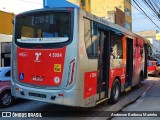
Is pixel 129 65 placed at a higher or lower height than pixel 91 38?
lower

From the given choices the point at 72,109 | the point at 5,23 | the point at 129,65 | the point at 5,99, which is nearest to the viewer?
the point at 72,109

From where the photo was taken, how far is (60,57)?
7582mm

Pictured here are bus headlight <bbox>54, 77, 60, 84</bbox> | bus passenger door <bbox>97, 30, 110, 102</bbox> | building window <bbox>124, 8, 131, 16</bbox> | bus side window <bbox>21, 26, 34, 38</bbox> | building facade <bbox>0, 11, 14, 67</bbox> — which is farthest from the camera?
building window <bbox>124, 8, 131, 16</bbox>

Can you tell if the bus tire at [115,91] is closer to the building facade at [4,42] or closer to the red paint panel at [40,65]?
the red paint panel at [40,65]

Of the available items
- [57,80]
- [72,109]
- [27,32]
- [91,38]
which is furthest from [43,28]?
[72,109]

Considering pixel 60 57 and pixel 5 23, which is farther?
pixel 5 23

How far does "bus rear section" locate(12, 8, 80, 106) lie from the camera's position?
24.5 feet

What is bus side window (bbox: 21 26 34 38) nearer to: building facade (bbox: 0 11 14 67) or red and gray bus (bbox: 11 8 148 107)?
red and gray bus (bbox: 11 8 148 107)

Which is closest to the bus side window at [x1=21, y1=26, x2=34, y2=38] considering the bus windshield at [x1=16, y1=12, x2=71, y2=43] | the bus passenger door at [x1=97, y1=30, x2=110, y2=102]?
the bus windshield at [x1=16, y1=12, x2=71, y2=43]

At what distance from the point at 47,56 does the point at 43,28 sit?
0.88 metres

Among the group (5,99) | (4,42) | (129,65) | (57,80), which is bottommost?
(5,99)

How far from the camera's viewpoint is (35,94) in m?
7.95

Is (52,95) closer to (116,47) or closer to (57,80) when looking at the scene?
(57,80)

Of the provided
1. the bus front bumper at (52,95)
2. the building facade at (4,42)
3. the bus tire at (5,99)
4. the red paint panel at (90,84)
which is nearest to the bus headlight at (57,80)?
the bus front bumper at (52,95)
